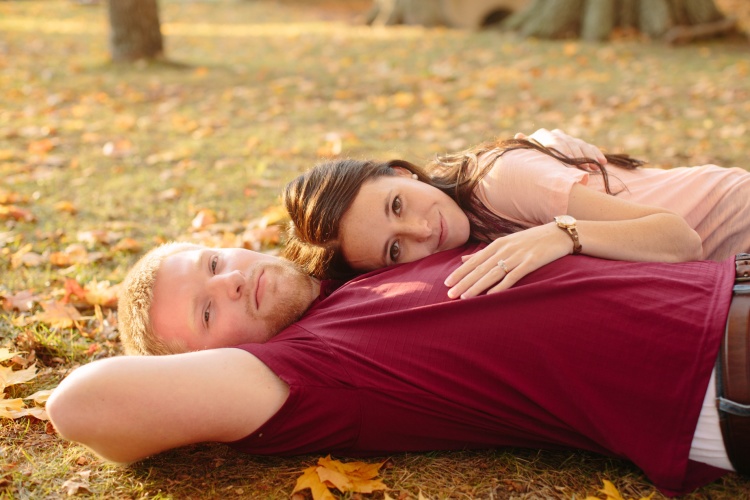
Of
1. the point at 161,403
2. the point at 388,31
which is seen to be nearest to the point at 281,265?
the point at 161,403

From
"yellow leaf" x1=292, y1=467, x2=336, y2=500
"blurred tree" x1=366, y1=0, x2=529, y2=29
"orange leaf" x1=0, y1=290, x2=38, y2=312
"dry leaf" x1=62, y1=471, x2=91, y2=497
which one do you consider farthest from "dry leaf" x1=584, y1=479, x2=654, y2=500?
"blurred tree" x1=366, y1=0, x2=529, y2=29

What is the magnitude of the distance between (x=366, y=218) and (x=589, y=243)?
0.75 m

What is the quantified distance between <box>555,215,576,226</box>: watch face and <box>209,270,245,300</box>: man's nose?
3.44ft

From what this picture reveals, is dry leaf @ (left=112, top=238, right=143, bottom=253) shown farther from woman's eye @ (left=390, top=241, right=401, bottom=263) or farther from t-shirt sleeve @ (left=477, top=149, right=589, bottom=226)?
t-shirt sleeve @ (left=477, top=149, right=589, bottom=226)

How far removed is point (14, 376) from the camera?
2.61 m

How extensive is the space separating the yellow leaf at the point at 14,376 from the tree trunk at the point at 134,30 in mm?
6734

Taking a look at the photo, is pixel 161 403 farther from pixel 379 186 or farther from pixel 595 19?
pixel 595 19

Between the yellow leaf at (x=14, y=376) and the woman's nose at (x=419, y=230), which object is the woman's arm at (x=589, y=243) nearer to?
the woman's nose at (x=419, y=230)

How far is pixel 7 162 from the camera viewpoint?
546 cm

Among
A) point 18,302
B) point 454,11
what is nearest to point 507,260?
point 18,302

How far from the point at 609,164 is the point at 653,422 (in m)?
1.30

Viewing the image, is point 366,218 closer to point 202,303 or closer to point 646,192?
point 202,303

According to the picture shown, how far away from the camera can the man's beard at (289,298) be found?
94.3 inches

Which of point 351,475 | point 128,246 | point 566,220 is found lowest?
point 351,475
